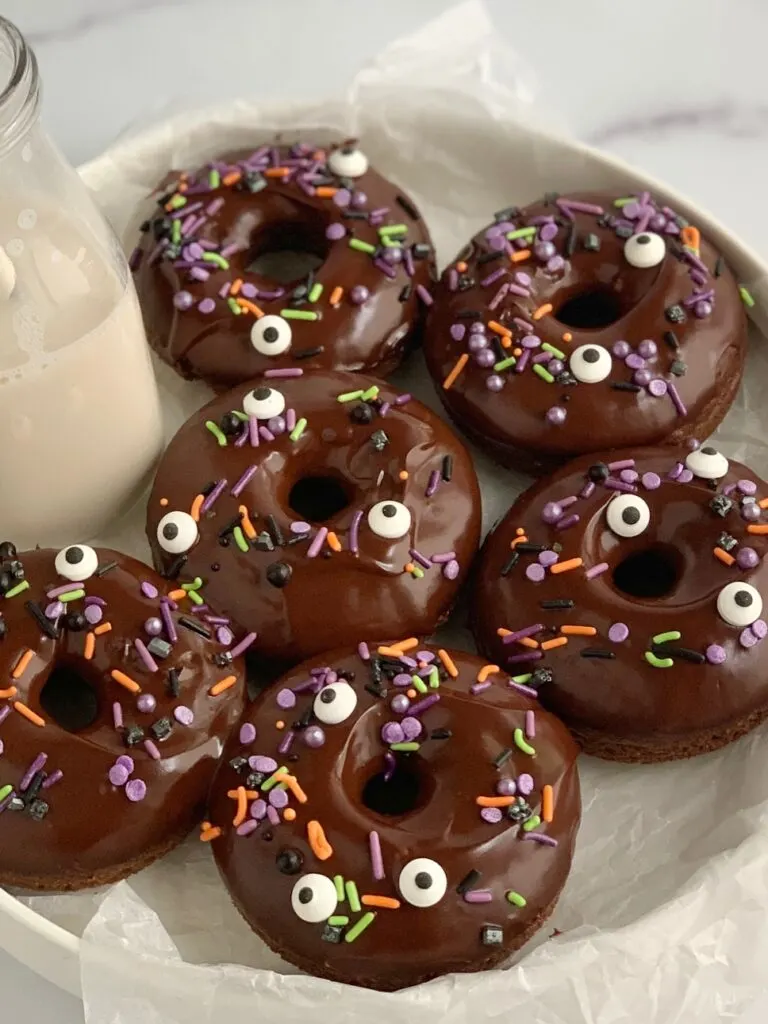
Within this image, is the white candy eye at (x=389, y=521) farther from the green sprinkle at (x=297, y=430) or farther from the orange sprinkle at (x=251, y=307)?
the orange sprinkle at (x=251, y=307)

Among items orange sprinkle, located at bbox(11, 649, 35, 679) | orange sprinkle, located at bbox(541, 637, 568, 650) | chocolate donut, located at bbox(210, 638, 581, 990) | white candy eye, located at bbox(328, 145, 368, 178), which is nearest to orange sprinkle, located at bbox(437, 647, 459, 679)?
chocolate donut, located at bbox(210, 638, 581, 990)

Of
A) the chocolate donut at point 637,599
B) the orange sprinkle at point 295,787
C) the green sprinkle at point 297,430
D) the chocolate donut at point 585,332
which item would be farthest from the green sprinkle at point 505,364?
the orange sprinkle at point 295,787

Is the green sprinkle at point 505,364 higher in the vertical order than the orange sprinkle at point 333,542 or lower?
higher

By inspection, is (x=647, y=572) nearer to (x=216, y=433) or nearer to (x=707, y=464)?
(x=707, y=464)

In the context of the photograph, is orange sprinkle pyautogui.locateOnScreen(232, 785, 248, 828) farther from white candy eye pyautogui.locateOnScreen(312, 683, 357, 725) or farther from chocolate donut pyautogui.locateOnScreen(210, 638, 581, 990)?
white candy eye pyautogui.locateOnScreen(312, 683, 357, 725)

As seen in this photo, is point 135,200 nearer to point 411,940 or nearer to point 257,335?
point 257,335

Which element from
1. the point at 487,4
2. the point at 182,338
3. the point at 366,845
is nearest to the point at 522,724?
the point at 366,845

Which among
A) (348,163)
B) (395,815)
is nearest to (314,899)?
(395,815)
